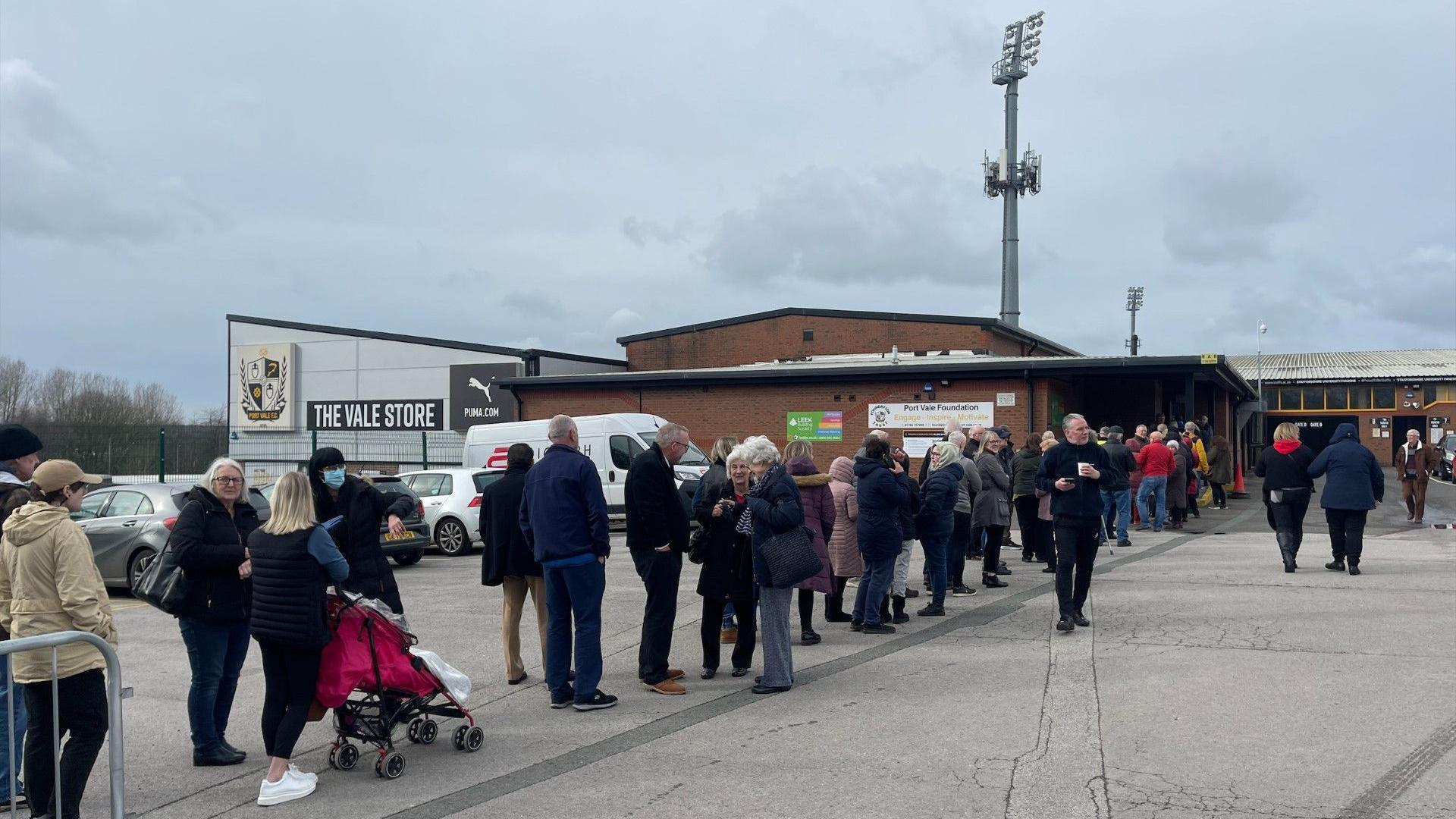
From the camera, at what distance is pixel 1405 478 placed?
19.8 metres

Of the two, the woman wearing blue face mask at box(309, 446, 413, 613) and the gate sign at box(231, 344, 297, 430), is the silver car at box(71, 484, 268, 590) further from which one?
the gate sign at box(231, 344, 297, 430)

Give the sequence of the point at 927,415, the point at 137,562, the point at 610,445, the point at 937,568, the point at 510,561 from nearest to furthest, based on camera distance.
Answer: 1. the point at 510,561
2. the point at 937,568
3. the point at 137,562
4. the point at 610,445
5. the point at 927,415

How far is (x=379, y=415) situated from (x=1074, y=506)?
33923mm

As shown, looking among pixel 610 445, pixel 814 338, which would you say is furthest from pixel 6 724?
pixel 814 338

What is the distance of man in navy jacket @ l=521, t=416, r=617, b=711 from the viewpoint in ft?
23.4

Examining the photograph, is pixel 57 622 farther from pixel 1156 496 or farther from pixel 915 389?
pixel 915 389

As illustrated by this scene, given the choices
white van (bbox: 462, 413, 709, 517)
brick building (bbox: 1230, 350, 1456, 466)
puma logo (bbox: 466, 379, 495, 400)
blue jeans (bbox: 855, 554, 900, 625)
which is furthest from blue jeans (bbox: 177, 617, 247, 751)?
brick building (bbox: 1230, 350, 1456, 466)

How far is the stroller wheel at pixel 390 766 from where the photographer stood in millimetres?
5809

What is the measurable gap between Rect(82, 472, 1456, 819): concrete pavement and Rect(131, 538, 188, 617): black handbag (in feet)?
3.11

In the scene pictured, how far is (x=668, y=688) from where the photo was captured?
7.66 meters

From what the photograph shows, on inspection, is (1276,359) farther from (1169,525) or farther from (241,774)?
(241,774)

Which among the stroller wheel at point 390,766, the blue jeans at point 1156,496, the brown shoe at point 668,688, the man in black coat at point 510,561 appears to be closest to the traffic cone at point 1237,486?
the blue jeans at point 1156,496

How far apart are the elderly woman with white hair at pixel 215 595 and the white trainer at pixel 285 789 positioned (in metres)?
0.80

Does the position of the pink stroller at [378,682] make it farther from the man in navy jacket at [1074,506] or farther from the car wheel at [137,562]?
the car wheel at [137,562]
